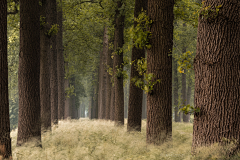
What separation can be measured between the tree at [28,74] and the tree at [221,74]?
5772 millimetres

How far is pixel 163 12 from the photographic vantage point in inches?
252

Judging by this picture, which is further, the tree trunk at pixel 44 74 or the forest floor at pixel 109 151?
the tree trunk at pixel 44 74

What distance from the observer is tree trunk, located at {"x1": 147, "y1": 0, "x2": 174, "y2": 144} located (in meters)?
6.30

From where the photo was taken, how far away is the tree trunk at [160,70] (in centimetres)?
630

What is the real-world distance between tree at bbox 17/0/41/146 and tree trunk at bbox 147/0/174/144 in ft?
13.4

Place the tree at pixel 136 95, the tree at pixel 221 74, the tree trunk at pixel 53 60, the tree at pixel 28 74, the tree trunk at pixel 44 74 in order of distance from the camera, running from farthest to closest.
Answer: the tree trunk at pixel 53 60 < the tree trunk at pixel 44 74 < the tree at pixel 136 95 < the tree at pixel 28 74 < the tree at pixel 221 74

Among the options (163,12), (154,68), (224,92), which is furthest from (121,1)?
(224,92)

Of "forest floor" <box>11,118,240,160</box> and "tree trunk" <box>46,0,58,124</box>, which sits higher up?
"tree trunk" <box>46,0,58,124</box>

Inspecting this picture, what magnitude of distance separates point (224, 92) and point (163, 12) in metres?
3.28

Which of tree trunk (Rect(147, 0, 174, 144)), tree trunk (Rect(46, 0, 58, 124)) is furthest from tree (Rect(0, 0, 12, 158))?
tree trunk (Rect(46, 0, 58, 124))

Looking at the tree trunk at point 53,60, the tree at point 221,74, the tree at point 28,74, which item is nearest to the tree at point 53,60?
the tree trunk at point 53,60

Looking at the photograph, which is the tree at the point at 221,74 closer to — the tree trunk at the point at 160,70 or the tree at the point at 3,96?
the tree trunk at the point at 160,70

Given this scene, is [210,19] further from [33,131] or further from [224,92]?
[33,131]

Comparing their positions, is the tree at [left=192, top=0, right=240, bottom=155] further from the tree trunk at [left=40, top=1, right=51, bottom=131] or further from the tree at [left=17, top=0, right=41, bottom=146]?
the tree trunk at [left=40, top=1, right=51, bottom=131]
